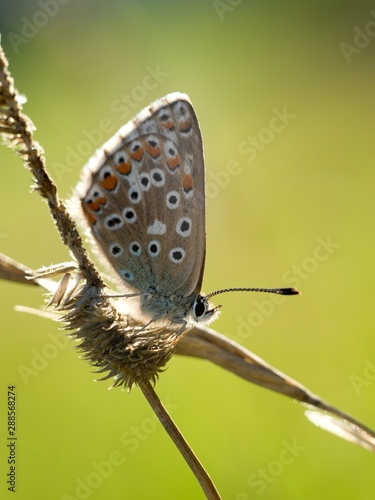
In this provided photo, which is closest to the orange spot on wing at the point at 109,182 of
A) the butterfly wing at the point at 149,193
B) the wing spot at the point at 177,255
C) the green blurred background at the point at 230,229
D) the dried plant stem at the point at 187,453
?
the butterfly wing at the point at 149,193

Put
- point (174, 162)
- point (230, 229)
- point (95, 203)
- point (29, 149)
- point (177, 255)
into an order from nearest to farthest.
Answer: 1. point (29, 149)
2. point (95, 203)
3. point (174, 162)
4. point (177, 255)
5. point (230, 229)

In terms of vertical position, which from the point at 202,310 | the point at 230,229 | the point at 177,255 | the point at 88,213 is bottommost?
the point at 230,229

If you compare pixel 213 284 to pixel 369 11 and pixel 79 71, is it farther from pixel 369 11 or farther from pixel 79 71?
pixel 369 11

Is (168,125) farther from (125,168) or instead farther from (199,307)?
(199,307)

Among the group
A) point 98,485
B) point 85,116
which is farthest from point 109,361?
point 85,116

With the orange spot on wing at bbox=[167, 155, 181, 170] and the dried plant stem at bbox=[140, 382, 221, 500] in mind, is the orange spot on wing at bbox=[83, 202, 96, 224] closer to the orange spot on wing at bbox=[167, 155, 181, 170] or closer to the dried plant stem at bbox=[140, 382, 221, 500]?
the orange spot on wing at bbox=[167, 155, 181, 170]

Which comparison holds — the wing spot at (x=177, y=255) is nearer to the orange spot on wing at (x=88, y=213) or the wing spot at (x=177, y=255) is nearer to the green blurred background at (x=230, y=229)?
the orange spot on wing at (x=88, y=213)

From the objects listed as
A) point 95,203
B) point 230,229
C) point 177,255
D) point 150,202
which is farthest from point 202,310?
point 230,229
